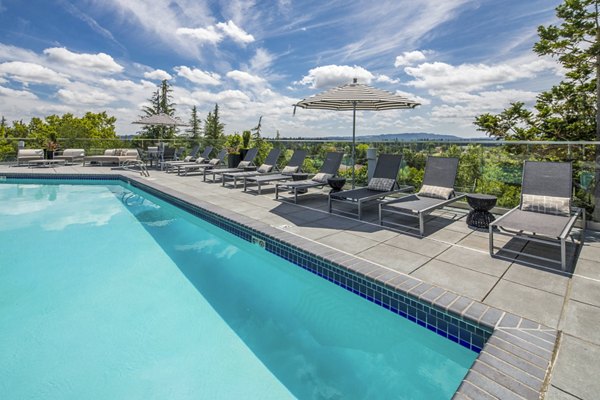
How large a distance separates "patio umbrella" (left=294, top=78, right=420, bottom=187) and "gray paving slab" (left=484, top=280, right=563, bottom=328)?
381 centimetres

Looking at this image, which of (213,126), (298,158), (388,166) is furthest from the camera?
(213,126)

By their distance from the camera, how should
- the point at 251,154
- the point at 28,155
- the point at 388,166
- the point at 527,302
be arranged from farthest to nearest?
1. the point at 28,155
2. the point at 251,154
3. the point at 388,166
4. the point at 527,302

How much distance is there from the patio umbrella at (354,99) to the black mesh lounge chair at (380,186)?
36.2 inches

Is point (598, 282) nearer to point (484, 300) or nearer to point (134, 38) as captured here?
point (484, 300)

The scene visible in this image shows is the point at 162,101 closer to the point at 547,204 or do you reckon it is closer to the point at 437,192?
the point at 437,192

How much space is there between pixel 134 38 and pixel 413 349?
19.0m

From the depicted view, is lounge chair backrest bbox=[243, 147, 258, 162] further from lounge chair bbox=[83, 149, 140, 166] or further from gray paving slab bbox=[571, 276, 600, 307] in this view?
gray paving slab bbox=[571, 276, 600, 307]

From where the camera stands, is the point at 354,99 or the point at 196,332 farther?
the point at 354,99

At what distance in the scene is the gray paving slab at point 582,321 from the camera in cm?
221

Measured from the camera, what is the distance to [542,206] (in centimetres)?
423

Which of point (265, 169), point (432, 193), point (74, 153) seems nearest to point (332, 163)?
point (265, 169)

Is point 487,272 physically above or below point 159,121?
below

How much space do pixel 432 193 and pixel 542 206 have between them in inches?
61.4

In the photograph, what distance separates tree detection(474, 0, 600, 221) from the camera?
5.22m
